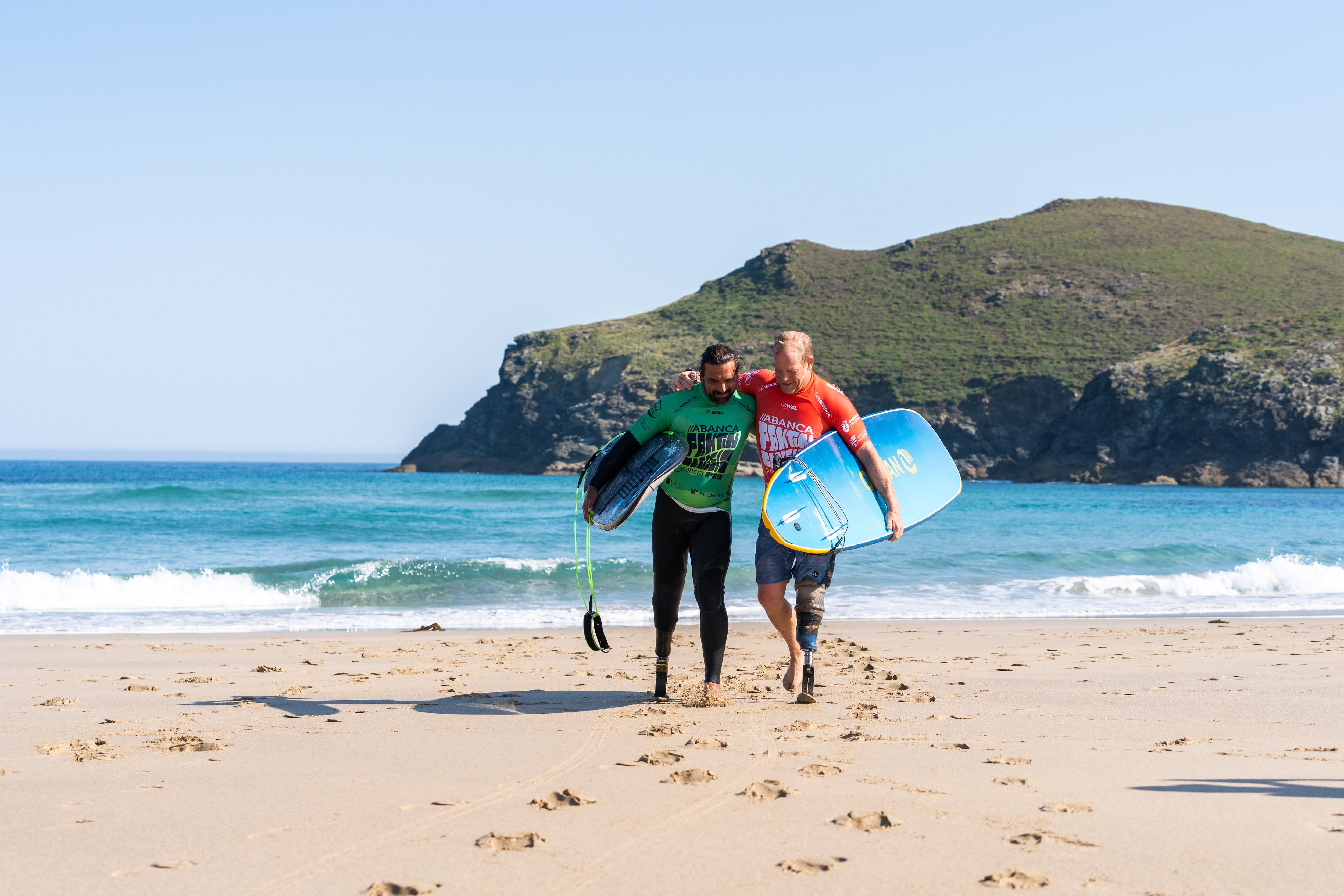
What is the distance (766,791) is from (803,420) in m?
1.96

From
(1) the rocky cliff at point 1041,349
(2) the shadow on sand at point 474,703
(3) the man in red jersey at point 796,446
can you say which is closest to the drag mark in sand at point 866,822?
(3) the man in red jersey at point 796,446

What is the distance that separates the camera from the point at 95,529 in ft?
63.7

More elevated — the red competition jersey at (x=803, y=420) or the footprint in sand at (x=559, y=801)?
the red competition jersey at (x=803, y=420)

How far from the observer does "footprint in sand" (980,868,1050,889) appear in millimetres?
2258

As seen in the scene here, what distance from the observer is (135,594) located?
459 inches

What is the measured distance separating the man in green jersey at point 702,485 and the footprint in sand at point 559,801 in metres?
1.57

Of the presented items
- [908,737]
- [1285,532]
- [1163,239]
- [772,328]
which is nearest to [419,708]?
[908,737]

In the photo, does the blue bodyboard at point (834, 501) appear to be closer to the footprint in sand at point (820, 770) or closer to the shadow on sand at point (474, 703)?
the shadow on sand at point (474, 703)

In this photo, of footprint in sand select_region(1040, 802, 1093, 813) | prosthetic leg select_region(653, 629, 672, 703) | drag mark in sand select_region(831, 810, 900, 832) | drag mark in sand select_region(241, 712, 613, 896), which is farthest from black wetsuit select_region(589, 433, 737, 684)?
footprint in sand select_region(1040, 802, 1093, 813)

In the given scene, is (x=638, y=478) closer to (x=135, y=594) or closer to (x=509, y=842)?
(x=509, y=842)

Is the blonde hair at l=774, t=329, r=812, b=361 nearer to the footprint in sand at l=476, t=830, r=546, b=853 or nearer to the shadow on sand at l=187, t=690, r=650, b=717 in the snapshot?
the shadow on sand at l=187, t=690, r=650, b=717

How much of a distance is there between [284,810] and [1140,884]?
243 centimetres

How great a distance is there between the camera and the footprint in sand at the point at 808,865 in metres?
2.35

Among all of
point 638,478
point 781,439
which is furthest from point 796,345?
point 638,478
